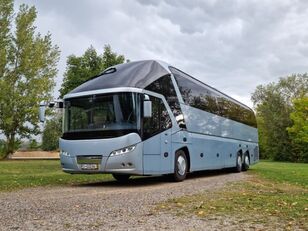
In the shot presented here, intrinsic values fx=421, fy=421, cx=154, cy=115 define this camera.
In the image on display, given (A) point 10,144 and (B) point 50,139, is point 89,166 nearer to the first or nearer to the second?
(A) point 10,144

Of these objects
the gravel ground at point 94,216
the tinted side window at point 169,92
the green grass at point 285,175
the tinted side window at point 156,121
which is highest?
the tinted side window at point 169,92

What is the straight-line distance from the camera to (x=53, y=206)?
314 inches

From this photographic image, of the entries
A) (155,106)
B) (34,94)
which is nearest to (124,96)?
(155,106)

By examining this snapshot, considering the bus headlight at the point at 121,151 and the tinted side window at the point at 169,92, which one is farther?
the tinted side window at the point at 169,92

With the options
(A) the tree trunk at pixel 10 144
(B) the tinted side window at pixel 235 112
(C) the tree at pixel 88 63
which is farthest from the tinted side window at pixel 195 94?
(A) the tree trunk at pixel 10 144

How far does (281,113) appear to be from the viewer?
70.5m

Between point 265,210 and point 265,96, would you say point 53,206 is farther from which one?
point 265,96

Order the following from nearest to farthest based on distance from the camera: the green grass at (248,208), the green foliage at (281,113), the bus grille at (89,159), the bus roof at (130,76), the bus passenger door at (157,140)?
1. the green grass at (248,208)
2. the bus grille at (89,159)
3. the bus passenger door at (157,140)
4. the bus roof at (130,76)
5. the green foliage at (281,113)

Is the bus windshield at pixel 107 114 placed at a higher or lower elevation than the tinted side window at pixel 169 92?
lower

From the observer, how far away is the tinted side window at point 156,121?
12.9 m

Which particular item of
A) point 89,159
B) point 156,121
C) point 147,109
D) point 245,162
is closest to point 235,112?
point 245,162

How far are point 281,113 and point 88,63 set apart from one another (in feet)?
134

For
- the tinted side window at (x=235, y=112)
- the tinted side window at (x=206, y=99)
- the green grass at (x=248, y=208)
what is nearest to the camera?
the green grass at (x=248, y=208)

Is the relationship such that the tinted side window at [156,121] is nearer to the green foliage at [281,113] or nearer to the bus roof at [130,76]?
the bus roof at [130,76]
